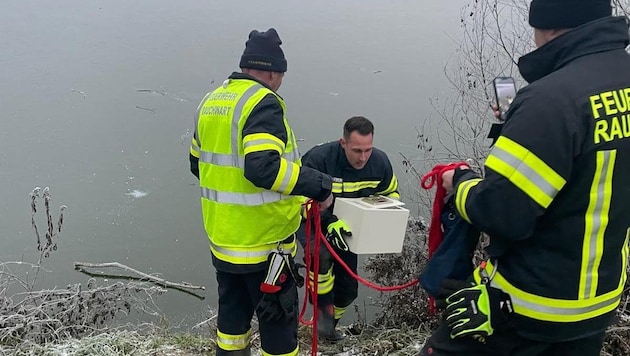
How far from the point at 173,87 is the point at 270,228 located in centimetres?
623

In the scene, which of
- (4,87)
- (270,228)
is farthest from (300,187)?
(4,87)

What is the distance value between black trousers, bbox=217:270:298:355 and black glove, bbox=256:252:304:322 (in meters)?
0.03

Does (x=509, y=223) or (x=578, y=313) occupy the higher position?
(x=509, y=223)

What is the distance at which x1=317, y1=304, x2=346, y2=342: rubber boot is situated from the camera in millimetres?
3715

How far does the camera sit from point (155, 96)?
809cm

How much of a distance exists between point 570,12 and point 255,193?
4.61ft

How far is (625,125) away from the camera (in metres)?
1.61

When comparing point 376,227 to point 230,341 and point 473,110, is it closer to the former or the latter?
point 230,341

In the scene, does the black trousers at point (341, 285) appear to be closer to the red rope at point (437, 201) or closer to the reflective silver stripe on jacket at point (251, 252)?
the reflective silver stripe on jacket at point (251, 252)

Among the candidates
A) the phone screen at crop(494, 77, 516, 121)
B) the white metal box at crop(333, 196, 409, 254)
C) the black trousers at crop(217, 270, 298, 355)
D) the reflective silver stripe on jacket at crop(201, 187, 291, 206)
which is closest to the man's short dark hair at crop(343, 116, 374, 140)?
the white metal box at crop(333, 196, 409, 254)

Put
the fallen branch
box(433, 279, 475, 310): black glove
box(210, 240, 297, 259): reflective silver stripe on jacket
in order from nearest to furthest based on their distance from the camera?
box(433, 279, 475, 310): black glove → box(210, 240, 297, 259): reflective silver stripe on jacket → the fallen branch

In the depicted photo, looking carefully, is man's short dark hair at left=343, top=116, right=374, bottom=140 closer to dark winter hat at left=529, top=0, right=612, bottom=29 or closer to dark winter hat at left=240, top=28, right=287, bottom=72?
dark winter hat at left=240, top=28, right=287, bottom=72

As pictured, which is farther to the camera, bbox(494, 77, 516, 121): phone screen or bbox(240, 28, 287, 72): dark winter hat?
bbox(240, 28, 287, 72): dark winter hat

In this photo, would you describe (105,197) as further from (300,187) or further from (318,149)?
(300,187)
